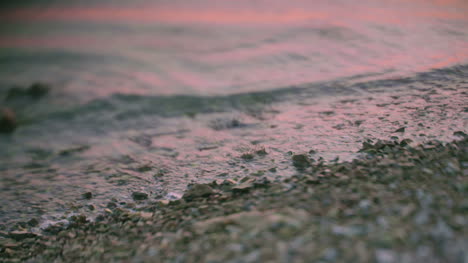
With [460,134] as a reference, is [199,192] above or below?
below

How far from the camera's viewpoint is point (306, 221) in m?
1.43

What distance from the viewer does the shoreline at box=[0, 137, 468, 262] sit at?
1.27m

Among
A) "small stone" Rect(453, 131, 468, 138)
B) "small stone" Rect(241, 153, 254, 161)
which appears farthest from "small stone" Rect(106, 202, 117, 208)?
"small stone" Rect(453, 131, 468, 138)

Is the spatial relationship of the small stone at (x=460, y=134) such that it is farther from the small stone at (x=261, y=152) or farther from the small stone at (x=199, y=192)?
the small stone at (x=199, y=192)

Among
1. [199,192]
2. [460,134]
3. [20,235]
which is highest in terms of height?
[460,134]

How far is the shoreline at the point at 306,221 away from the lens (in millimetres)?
1270

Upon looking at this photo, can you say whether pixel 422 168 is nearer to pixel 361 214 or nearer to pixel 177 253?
pixel 361 214

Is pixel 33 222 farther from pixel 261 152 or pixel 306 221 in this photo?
pixel 306 221

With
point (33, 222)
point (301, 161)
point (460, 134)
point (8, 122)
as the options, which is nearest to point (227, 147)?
point (301, 161)

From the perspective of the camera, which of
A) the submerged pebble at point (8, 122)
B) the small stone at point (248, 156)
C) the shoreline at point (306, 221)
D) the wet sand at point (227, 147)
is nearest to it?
the shoreline at point (306, 221)

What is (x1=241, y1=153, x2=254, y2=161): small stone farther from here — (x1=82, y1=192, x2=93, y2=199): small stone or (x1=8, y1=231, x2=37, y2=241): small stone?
(x1=8, y1=231, x2=37, y2=241): small stone

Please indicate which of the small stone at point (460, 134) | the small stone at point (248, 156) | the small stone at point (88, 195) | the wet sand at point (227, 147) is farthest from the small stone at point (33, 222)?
the small stone at point (460, 134)

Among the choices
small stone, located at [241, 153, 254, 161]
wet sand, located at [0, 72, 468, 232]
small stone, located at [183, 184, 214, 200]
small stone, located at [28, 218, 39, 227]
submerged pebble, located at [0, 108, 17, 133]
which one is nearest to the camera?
small stone, located at [183, 184, 214, 200]

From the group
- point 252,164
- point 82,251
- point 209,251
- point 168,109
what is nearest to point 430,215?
point 209,251
